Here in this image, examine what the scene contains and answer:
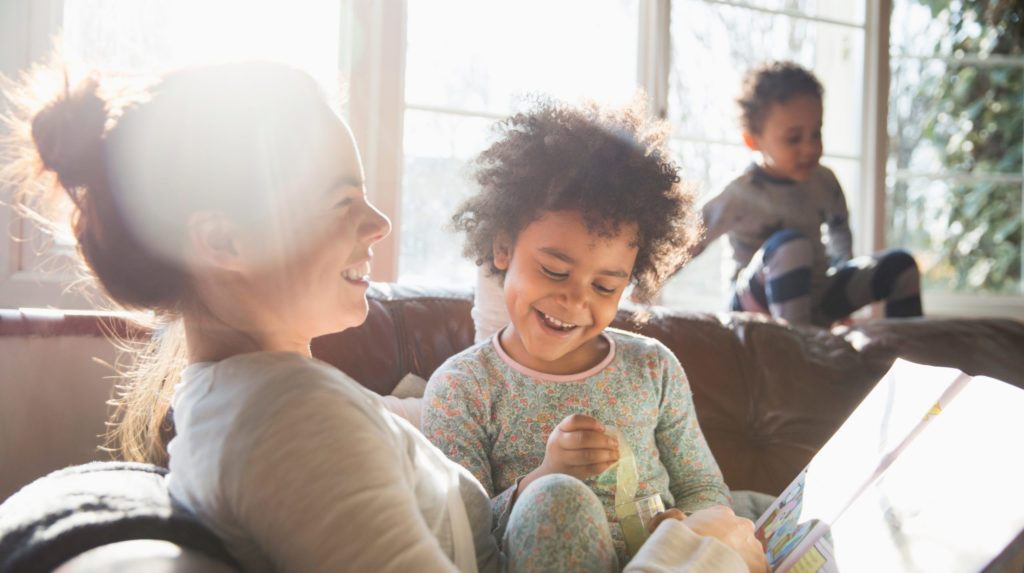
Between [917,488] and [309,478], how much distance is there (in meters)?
0.63

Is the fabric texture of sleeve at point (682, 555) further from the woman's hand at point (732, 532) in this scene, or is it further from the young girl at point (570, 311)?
the young girl at point (570, 311)

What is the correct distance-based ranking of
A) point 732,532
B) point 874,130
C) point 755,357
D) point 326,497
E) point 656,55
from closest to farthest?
point 326,497, point 732,532, point 755,357, point 656,55, point 874,130

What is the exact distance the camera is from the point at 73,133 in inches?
28.1

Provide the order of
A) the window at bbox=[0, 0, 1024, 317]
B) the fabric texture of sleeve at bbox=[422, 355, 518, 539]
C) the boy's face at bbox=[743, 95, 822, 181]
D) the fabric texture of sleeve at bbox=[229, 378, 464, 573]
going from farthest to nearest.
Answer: the boy's face at bbox=[743, 95, 822, 181]
the window at bbox=[0, 0, 1024, 317]
the fabric texture of sleeve at bbox=[422, 355, 518, 539]
the fabric texture of sleeve at bbox=[229, 378, 464, 573]

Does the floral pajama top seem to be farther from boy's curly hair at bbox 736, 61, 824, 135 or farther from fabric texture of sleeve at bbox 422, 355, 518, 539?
boy's curly hair at bbox 736, 61, 824, 135

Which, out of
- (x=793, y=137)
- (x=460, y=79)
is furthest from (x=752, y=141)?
(x=460, y=79)

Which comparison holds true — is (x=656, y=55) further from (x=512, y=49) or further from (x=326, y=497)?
(x=326, y=497)

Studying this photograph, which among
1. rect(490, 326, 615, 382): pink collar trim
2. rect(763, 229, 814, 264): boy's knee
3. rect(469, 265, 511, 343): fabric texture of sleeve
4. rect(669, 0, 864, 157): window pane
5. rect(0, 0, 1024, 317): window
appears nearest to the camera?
rect(490, 326, 615, 382): pink collar trim

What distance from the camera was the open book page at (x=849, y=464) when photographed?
2.90ft

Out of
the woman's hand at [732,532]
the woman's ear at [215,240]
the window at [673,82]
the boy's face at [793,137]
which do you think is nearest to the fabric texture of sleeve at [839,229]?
the boy's face at [793,137]

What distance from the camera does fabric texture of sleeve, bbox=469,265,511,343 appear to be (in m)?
1.51

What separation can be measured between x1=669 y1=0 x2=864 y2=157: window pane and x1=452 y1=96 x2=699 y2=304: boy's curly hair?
166 centimetres

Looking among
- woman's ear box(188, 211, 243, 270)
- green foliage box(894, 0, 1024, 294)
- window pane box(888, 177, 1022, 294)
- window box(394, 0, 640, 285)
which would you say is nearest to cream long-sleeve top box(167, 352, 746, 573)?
woman's ear box(188, 211, 243, 270)

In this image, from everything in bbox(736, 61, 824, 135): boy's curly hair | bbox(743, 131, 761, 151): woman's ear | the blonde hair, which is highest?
bbox(736, 61, 824, 135): boy's curly hair
